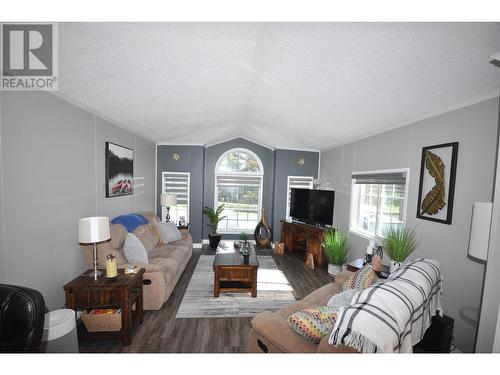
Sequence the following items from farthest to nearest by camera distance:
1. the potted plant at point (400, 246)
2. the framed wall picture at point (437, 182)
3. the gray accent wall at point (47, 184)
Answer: the potted plant at point (400, 246) < the framed wall picture at point (437, 182) < the gray accent wall at point (47, 184)

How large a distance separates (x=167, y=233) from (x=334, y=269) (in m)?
3.35

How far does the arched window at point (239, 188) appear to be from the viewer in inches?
240

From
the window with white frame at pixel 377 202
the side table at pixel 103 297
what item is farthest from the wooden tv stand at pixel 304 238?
the side table at pixel 103 297

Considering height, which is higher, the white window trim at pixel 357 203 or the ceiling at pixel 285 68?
the ceiling at pixel 285 68

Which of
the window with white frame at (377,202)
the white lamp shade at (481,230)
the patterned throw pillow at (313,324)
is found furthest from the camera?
the window with white frame at (377,202)

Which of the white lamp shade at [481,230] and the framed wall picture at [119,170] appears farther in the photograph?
the framed wall picture at [119,170]

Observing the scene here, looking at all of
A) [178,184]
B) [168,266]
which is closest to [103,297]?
[168,266]

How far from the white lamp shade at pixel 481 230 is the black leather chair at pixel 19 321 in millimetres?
2854

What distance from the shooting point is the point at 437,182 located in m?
2.51

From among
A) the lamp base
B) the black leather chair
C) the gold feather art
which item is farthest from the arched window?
the black leather chair

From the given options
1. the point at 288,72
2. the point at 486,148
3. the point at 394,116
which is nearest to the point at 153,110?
the point at 288,72

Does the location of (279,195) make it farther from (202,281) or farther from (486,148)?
(486,148)

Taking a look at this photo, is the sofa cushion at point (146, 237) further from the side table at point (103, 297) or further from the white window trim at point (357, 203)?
the white window trim at point (357, 203)
